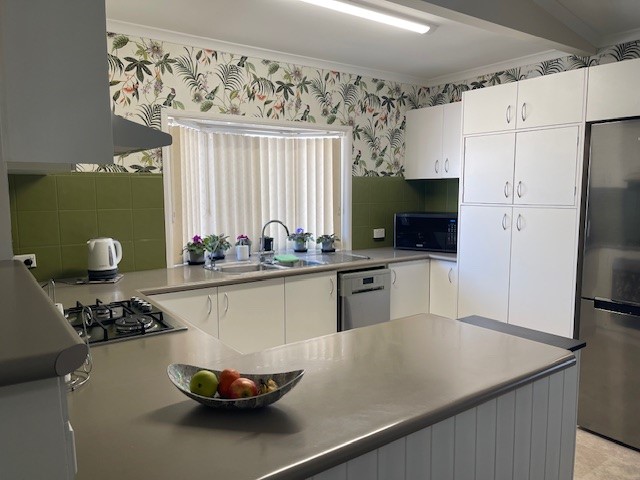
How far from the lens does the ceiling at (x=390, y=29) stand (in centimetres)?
264

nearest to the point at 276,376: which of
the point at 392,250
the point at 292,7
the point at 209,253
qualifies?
the point at 292,7

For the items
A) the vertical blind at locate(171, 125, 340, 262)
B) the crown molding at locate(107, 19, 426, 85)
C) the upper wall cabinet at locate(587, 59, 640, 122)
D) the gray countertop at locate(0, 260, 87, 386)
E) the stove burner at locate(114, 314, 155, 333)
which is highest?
the crown molding at locate(107, 19, 426, 85)

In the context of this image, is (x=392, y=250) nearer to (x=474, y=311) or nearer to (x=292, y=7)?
(x=474, y=311)

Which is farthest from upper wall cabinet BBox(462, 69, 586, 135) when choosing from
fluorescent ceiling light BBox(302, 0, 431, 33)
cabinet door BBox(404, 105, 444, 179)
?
fluorescent ceiling light BBox(302, 0, 431, 33)

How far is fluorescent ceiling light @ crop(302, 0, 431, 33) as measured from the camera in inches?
101

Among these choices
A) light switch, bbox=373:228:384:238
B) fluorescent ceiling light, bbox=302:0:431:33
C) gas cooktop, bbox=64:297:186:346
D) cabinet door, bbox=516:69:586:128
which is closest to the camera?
gas cooktop, bbox=64:297:186:346

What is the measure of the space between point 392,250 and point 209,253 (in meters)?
1.65

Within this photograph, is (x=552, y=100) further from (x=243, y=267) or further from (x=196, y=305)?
(x=196, y=305)

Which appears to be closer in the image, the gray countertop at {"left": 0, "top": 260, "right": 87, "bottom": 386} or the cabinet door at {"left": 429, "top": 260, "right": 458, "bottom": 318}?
the gray countertop at {"left": 0, "top": 260, "right": 87, "bottom": 386}

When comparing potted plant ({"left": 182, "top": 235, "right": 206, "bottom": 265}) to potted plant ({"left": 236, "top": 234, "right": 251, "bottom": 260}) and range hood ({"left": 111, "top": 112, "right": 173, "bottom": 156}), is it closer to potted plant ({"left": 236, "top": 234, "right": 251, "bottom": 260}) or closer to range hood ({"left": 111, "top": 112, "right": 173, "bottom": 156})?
potted plant ({"left": 236, "top": 234, "right": 251, "bottom": 260})

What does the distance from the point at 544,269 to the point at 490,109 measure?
1.22m

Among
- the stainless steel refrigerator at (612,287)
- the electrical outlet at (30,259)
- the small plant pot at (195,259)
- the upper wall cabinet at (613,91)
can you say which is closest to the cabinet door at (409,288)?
the stainless steel refrigerator at (612,287)

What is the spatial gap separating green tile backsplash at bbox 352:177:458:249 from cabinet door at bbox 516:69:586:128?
1.25 m

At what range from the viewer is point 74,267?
2945 millimetres
